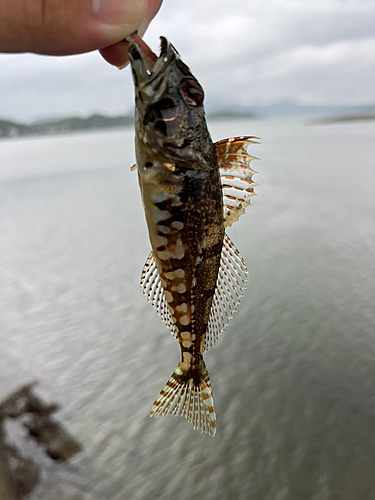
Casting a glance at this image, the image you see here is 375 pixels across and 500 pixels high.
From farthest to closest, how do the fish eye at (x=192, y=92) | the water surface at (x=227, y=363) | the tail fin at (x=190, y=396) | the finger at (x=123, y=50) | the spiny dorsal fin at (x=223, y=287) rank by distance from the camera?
the water surface at (x=227, y=363), the tail fin at (x=190, y=396), the spiny dorsal fin at (x=223, y=287), the finger at (x=123, y=50), the fish eye at (x=192, y=92)

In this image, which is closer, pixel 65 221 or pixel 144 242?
pixel 144 242

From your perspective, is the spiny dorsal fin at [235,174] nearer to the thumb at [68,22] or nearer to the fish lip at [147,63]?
the fish lip at [147,63]

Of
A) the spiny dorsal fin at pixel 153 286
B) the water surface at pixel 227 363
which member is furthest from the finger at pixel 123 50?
the water surface at pixel 227 363

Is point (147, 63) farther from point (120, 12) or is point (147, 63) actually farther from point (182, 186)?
point (182, 186)

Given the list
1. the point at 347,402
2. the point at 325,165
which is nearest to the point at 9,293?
the point at 347,402

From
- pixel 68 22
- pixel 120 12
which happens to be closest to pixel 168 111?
pixel 120 12

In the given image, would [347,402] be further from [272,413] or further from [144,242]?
[144,242]
